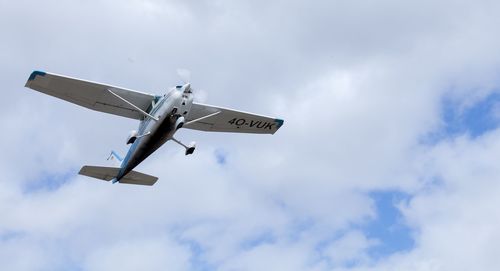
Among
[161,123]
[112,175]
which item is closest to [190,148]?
[161,123]

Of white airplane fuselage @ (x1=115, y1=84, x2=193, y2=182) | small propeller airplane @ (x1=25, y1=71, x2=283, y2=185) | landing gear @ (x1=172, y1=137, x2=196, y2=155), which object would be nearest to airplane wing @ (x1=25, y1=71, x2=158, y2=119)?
small propeller airplane @ (x1=25, y1=71, x2=283, y2=185)

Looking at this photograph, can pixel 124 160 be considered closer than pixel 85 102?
No

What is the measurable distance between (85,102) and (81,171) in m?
4.28

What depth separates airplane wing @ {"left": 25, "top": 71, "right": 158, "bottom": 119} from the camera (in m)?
32.4

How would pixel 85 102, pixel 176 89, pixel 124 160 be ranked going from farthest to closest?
pixel 124 160 < pixel 85 102 < pixel 176 89

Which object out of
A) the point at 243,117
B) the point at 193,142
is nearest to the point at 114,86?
the point at 193,142

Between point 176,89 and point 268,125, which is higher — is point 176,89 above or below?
below

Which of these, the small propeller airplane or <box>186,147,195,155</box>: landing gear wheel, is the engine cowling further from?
<box>186,147,195,155</box>: landing gear wheel

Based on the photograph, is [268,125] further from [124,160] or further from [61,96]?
[61,96]

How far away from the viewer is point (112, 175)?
37.3 m

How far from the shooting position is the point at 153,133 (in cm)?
3300

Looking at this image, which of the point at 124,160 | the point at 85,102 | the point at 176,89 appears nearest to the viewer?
the point at 176,89

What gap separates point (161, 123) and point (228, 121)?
600cm

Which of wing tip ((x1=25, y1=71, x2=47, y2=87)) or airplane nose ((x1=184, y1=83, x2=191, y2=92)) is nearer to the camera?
airplane nose ((x1=184, y1=83, x2=191, y2=92))
